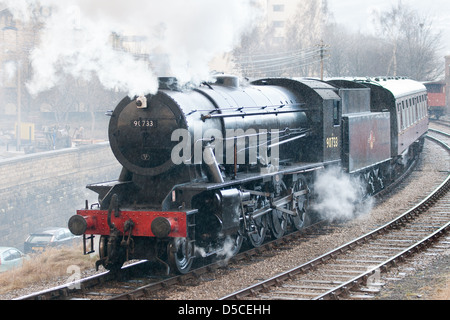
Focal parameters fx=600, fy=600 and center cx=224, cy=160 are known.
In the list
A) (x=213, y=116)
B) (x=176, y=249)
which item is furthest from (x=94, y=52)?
(x=176, y=249)

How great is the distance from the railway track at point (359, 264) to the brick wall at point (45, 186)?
22319 mm

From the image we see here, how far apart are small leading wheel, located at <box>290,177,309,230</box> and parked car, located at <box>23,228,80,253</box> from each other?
560 inches

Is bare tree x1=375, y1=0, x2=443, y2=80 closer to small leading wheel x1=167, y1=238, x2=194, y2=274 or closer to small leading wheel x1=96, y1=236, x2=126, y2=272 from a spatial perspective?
small leading wheel x1=167, y1=238, x2=194, y2=274

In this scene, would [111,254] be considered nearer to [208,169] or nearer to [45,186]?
[208,169]

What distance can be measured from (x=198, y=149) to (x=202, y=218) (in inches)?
44.1

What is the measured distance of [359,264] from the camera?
10.1 meters

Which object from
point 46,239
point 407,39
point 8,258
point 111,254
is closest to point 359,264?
point 111,254

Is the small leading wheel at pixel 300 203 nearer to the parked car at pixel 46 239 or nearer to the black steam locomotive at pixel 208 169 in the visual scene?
the black steam locomotive at pixel 208 169

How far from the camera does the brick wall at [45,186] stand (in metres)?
30.6

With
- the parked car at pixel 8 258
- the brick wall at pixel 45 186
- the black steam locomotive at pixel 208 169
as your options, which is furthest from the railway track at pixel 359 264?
the brick wall at pixel 45 186

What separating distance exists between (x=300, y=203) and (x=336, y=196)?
1.70m

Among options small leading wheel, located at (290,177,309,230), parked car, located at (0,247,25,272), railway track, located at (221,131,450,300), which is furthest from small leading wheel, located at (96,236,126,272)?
parked car, located at (0,247,25,272)

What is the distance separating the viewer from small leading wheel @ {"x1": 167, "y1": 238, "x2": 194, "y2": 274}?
875 cm
